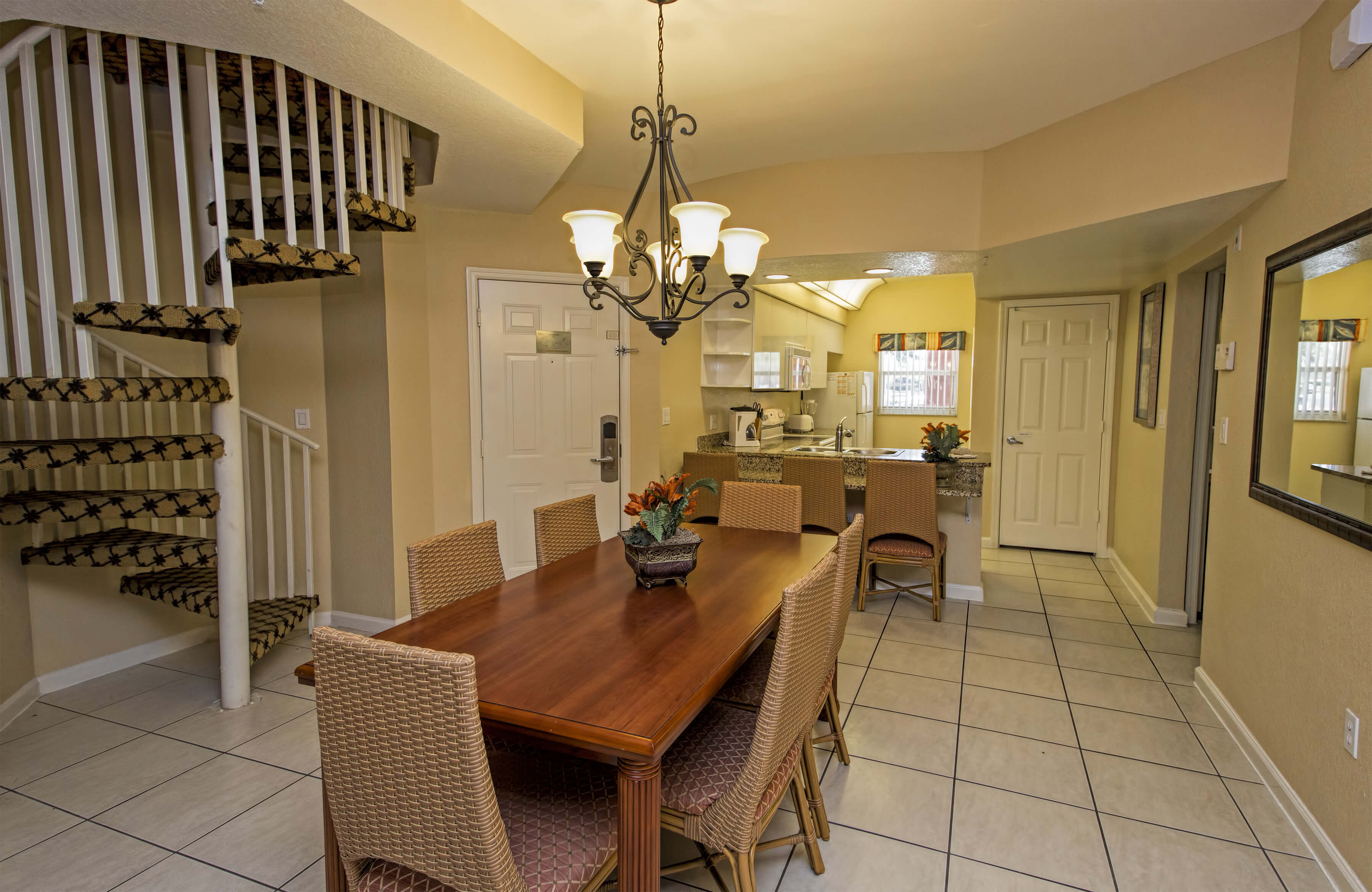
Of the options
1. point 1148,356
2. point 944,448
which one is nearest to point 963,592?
point 944,448

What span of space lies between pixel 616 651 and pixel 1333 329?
7.47ft

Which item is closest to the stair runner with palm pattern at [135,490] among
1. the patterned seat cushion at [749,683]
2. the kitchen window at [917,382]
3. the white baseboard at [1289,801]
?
the patterned seat cushion at [749,683]

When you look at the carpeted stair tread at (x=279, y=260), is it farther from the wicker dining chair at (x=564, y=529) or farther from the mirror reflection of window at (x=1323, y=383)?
the mirror reflection of window at (x=1323, y=383)

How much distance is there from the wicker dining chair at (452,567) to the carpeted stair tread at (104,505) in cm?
123

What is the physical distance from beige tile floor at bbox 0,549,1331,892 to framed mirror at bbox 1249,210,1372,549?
100cm

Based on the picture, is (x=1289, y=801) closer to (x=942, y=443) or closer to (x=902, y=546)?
(x=902, y=546)

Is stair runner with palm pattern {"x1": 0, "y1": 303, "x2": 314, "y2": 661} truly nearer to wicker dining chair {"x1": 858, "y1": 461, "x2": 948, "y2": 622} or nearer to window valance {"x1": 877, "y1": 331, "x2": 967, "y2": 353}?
wicker dining chair {"x1": 858, "y1": 461, "x2": 948, "y2": 622}

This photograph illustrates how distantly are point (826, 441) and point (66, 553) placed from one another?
541cm

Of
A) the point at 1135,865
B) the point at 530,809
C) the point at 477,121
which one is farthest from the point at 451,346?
the point at 1135,865

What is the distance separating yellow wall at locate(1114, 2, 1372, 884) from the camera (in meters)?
1.82

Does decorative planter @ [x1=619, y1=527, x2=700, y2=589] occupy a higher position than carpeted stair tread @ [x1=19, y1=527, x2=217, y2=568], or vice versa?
decorative planter @ [x1=619, y1=527, x2=700, y2=589]

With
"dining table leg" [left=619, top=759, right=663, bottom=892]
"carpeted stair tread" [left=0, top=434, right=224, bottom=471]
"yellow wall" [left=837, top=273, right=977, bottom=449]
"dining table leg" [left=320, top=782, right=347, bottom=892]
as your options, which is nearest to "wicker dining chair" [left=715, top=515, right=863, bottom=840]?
"dining table leg" [left=619, top=759, right=663, bottom=892]

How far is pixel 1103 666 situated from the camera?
3.25 metres

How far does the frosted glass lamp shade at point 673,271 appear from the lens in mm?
2418
